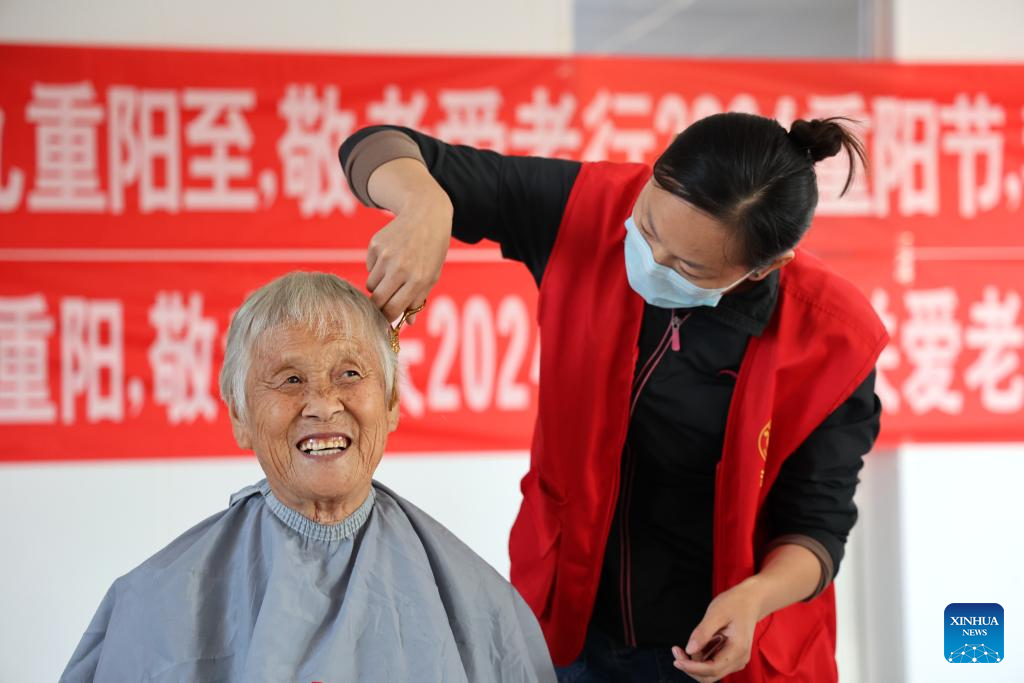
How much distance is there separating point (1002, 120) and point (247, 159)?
2.50 m

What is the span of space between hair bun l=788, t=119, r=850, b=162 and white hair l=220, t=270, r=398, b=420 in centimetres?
63

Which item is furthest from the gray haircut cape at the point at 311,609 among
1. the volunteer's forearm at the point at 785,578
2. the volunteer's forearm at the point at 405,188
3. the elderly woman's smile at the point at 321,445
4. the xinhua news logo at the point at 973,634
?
the xinhua news logo at the point at 973,634

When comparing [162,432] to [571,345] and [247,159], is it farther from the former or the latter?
[571,345]

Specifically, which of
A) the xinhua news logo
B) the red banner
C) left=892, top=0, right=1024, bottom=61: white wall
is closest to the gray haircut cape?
the red banner

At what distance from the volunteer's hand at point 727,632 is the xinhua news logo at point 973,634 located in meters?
1.72

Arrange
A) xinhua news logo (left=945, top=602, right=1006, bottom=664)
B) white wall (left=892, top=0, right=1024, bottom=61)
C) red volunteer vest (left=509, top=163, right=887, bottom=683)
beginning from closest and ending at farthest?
red volunteer vest (left=509, top=163, right=887, bottom=683) < xinhua news logo (left=945, top=602, right=1006, bottom=664) < white wall (left=892, top=0, right=1024, bottom=61)

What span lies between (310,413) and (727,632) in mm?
655

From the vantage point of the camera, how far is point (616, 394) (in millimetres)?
1503

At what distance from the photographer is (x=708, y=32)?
338cm

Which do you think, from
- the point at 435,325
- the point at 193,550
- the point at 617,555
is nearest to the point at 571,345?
the point at 617,555

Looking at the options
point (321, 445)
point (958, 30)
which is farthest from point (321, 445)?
point (958, 30)

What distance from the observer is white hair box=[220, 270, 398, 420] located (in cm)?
136

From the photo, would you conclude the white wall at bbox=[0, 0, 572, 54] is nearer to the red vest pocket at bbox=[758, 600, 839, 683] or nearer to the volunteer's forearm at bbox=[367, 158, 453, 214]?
the volunteer's forearm at bbox=[367, 158, 453, 214]

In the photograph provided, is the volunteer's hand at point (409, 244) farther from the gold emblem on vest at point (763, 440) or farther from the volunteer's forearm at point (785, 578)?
the volunteer's forearm at point (785, 578)
